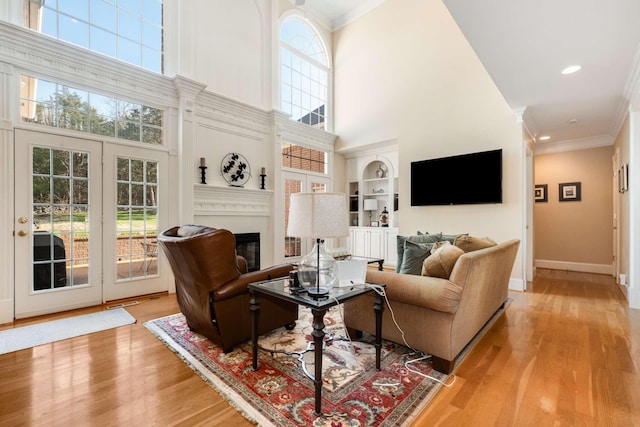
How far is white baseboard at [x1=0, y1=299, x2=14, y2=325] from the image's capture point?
294 cm

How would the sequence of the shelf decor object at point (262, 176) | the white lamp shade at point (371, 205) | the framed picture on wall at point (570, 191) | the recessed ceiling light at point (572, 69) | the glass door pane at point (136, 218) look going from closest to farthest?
the recessed ceiling light at point (572, 69), the glass door pane at point (136, 218), the shelf decor object at point (262, 176), the framed picture on wall at point (570, 191), the white lamp shade at point (371, 205)

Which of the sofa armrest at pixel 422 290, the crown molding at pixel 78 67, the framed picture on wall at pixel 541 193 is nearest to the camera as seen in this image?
the sofa armrest at pixel 422 290

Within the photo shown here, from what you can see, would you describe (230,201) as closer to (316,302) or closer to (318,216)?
(318,216)

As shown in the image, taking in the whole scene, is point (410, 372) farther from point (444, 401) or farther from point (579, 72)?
point (579, 72)

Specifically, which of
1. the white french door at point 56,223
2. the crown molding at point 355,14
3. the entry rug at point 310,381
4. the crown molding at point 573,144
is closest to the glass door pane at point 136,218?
the white french door at point 56,223

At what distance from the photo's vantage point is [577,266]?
18.9ft

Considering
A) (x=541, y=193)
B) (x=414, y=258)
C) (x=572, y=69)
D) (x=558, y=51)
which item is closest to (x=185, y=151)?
(x=414, y=258)

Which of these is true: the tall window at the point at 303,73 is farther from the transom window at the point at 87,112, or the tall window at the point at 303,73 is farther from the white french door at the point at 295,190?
the transom window at the point at 87,112

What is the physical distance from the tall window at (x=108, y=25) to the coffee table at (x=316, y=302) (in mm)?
3826

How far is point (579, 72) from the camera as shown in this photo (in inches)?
120

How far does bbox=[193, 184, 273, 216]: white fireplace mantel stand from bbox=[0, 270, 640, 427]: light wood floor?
197 cm

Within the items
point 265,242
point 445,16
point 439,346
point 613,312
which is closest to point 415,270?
point 439,346

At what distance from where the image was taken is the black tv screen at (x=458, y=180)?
4.52 m

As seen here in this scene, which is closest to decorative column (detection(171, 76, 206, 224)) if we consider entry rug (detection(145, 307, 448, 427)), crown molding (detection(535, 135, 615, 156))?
entry rug (detection(145, 307, 448, 427))
